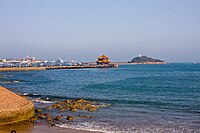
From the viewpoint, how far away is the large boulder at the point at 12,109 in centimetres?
2342

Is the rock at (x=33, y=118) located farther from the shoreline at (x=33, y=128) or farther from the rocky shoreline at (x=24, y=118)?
the shoreline at (x=33, y=128)

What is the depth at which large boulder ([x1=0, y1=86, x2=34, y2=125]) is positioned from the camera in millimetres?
23422

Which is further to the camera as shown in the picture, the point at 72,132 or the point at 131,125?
the point at 131,125

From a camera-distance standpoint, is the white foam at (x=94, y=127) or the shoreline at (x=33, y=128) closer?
the shoreline at (x=33, y=128)

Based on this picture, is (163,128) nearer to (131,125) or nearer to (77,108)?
(131,125)

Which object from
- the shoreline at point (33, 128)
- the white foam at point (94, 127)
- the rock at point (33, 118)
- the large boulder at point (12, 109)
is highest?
the large boulder at point (12, 109)

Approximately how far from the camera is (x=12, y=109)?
23938 millimetres

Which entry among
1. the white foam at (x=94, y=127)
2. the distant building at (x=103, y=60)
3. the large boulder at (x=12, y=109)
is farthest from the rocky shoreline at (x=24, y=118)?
the distant building at (x=103, y=60)

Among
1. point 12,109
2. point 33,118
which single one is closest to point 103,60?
point 33,118

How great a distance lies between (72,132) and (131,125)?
16.3 ft

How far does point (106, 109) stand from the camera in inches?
1244

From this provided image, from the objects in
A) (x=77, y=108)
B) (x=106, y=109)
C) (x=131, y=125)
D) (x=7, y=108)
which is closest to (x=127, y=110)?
(x=106, y=109)

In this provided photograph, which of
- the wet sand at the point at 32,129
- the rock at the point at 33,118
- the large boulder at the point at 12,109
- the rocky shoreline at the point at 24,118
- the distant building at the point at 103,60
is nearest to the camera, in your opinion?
the wet sand at the point at 32,129

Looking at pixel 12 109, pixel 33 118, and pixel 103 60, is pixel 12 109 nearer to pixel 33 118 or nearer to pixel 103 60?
pixel 33 118
